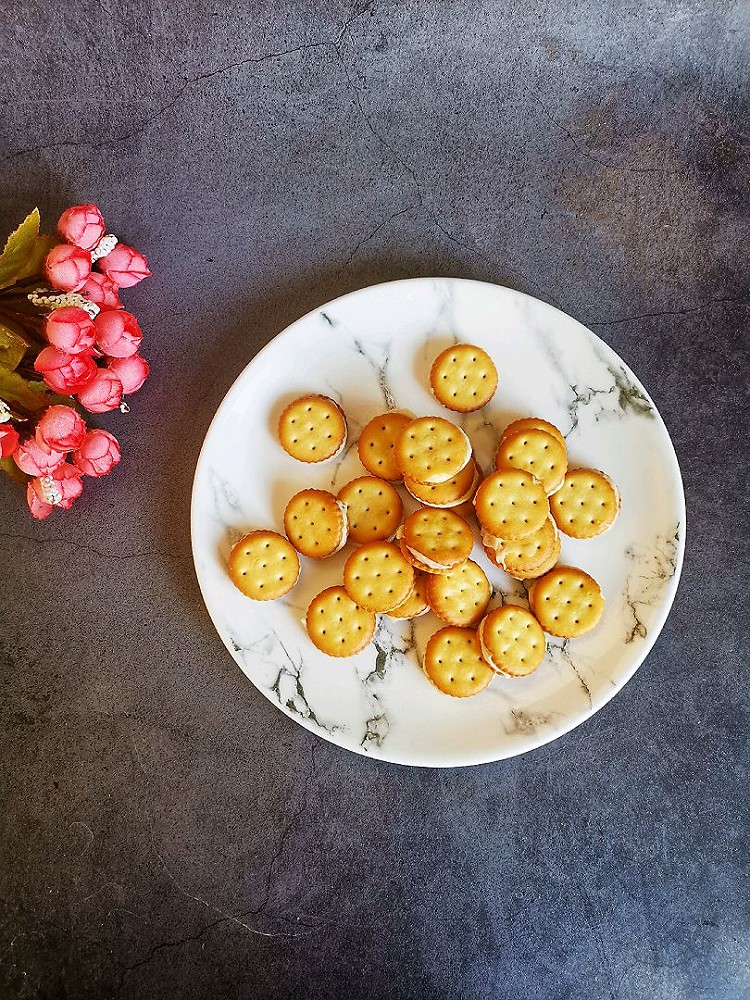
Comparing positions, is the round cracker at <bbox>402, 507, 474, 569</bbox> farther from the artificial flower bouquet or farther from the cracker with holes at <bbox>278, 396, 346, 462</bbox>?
the artificial flower bouquet

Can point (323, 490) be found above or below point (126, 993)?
above

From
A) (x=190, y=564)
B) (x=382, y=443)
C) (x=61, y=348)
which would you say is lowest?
(x=190, y=564)

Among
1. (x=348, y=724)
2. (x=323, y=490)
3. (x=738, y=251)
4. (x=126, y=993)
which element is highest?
(x=738, y=251)

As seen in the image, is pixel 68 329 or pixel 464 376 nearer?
pixel 68 329

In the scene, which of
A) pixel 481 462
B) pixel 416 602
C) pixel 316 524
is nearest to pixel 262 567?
pixel 316 524

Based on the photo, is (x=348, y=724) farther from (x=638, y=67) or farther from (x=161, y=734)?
(x=638, y=67)

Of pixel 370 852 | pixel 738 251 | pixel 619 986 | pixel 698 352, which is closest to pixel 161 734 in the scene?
pixel 370 852

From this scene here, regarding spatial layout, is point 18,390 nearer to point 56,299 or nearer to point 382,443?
point 56,299

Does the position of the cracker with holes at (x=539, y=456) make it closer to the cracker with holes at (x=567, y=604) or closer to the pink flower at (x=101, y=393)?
the cracker with holes at (x=567, y=604)
